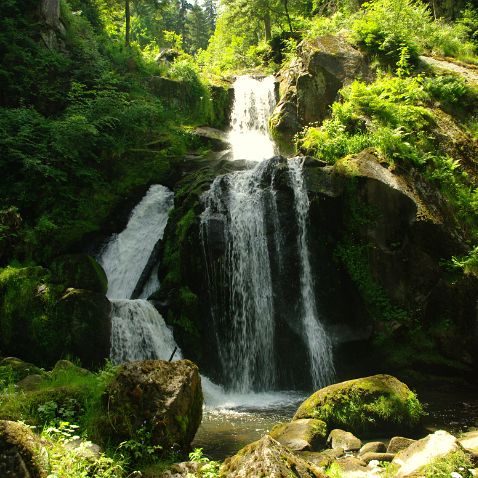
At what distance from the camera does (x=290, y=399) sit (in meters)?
10.5

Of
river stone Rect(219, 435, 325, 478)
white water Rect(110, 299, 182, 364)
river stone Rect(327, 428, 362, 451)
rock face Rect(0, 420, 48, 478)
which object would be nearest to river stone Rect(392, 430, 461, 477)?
river stone Rect(219, 435, 325, 478)

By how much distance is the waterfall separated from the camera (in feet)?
35.6

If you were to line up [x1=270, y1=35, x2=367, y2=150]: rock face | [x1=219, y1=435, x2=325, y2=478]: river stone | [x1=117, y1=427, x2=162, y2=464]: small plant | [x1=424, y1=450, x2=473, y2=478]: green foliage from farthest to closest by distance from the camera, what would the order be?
[x1=270, y1=35, x2=367, y2=150]: rock face, [x1=117, y1=427, x2=162, y2=464]: small plant, [x1=424, y1=450, x2=473, y2=478]: green foliage, [x1=219, y1=435, x2=325, y2=478]: river stone

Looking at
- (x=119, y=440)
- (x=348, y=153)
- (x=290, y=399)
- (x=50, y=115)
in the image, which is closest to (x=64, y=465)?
(x=119, y=440)

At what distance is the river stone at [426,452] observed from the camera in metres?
4.71

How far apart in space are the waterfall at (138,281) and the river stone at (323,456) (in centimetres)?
541

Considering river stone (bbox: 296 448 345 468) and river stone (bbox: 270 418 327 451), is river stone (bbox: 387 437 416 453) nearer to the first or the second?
river stone (bbox: 296 448 345 468)

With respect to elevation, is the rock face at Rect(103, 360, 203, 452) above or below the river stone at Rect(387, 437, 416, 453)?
above

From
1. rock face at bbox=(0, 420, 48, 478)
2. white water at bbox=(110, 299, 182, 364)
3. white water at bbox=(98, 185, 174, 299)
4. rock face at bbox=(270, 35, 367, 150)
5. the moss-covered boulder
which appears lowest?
the moss-covered boulder

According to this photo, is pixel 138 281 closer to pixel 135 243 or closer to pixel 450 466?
pixel 135 243

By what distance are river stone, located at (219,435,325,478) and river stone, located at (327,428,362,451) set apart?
300 centimetres

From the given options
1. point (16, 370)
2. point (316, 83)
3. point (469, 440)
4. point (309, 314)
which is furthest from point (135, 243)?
point (469, 440)

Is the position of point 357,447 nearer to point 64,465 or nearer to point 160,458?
point 160,458

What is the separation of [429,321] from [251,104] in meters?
14.2
